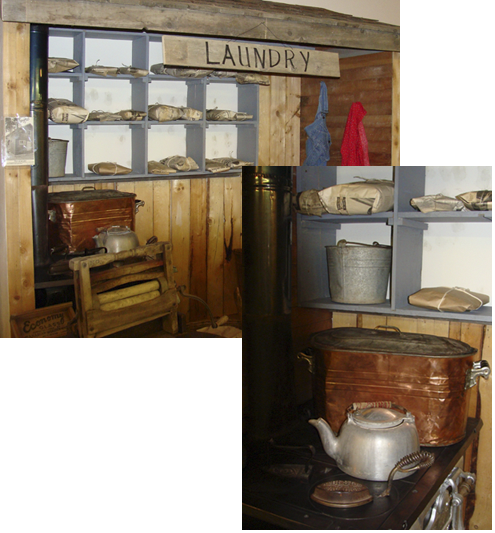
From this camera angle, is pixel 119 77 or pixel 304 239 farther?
pixel 119 77

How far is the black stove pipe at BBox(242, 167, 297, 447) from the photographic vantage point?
162cm

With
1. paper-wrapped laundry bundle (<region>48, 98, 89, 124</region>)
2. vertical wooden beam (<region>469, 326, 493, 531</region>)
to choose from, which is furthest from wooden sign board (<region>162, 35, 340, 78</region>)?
vertical wooden beam (<region>469, 326, 493, 531</region>)

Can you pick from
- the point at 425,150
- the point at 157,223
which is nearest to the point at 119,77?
the point at 157,223

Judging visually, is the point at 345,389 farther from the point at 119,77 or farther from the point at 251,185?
the point at 119,77

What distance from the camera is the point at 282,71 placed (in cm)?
319

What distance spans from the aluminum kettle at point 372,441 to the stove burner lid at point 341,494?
39 mm

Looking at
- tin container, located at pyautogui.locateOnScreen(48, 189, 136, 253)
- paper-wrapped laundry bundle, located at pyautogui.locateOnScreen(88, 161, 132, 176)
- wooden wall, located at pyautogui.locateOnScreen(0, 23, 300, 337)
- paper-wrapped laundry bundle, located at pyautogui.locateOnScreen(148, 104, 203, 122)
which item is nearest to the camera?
tin container, located at pyautogui.locateOnScreen(48, 189, 136, 253)

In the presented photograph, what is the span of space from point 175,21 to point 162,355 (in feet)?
6.56

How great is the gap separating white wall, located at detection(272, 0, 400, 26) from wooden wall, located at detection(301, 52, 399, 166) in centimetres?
29

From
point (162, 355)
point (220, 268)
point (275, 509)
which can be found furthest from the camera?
point (220, 268)

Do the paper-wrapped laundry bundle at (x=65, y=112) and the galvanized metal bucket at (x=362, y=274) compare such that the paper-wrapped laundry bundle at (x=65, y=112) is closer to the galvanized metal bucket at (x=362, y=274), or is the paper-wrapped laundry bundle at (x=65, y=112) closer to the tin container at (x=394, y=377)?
the galvanized metal bucket at (x=362, y=274)

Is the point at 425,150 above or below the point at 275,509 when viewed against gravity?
above

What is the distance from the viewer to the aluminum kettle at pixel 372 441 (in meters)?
1.59

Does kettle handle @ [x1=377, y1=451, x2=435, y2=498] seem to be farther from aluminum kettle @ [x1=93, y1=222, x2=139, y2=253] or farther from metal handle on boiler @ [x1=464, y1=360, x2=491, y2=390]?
aluminum kettle @ [x1=93, y1=222, x2=139, y2=253]
